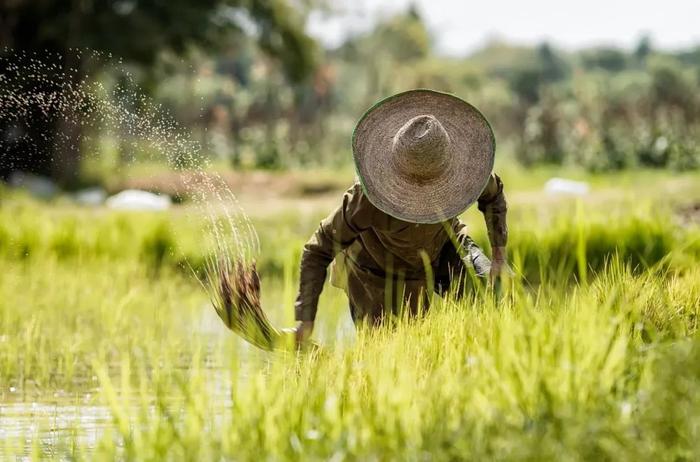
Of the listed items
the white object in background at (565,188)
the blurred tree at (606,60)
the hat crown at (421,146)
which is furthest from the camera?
the blurred tree at (606,60)

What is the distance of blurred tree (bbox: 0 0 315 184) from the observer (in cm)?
1739

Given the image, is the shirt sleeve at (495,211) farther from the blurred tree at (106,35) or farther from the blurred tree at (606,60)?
the blurred tree at (606,60)

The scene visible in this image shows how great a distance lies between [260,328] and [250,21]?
1504 centimetres

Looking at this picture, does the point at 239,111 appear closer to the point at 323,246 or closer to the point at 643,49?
the point at 323,246

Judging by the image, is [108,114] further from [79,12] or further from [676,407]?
[676,407]

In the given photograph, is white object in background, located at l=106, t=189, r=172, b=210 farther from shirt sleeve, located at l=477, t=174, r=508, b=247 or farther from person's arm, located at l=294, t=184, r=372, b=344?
shirt sleeve, located at l=477, t=174, r=508, b=247

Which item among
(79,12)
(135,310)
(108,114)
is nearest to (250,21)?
(79,12)

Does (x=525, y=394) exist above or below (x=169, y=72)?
below

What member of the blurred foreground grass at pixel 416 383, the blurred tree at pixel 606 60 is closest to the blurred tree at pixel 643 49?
the blurred tree at pixel 606 60

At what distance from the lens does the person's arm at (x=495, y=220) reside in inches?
189

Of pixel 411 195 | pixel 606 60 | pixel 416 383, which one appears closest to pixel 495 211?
pixel 411 195

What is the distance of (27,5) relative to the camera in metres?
18.0

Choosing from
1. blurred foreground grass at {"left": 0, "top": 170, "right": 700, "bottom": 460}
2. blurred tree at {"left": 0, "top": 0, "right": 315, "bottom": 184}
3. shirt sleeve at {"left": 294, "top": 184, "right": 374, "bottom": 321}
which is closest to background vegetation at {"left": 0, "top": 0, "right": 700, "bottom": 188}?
blurred tree at {"left": 0, "top": 0, "right": 315, "bottom": 184}

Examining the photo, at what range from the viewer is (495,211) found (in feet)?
16.1
